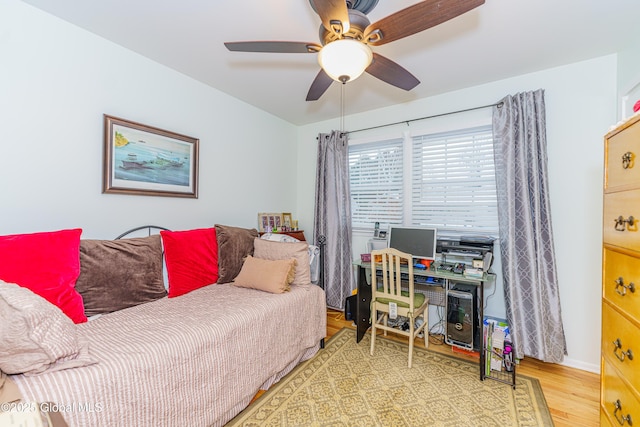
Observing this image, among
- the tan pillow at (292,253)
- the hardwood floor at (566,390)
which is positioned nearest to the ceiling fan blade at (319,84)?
the tan pillow at (292,253)

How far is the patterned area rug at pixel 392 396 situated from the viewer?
1705 millimetres

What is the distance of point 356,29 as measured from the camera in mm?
1430

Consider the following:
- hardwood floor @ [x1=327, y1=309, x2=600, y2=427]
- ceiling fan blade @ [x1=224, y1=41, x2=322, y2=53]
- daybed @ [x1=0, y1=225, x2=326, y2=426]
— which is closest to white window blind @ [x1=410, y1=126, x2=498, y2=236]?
hardwood floor @ [x1=327, y1=309, x2=600, y2=427]

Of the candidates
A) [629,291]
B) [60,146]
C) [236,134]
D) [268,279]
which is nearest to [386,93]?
[236,134]

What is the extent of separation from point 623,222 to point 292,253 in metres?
2.06

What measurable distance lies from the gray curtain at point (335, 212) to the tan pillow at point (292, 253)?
90 cm

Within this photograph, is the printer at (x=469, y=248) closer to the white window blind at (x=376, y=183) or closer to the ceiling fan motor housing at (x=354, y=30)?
the white window blind at (x=376, y=183)

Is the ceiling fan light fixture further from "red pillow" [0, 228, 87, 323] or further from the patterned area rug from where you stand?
the patterned area rug

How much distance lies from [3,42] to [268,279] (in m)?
2.18

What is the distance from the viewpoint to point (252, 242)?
8.95 feet

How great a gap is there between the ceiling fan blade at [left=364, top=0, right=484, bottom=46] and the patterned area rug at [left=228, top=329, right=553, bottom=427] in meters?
2.20

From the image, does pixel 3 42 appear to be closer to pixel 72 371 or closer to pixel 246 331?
pixel 72 371

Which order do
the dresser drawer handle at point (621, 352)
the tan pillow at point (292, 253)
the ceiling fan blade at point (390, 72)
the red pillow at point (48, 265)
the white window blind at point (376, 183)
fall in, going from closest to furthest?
the dresser drawer handle at point (621, 352) → the red pillow at point (48, 265) → the ceiling fan blade at point (390, 72) → the tan pillow at point (292, 253) → the white window blind at point (376, 183)

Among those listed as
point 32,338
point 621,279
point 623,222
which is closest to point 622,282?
point 621,279
